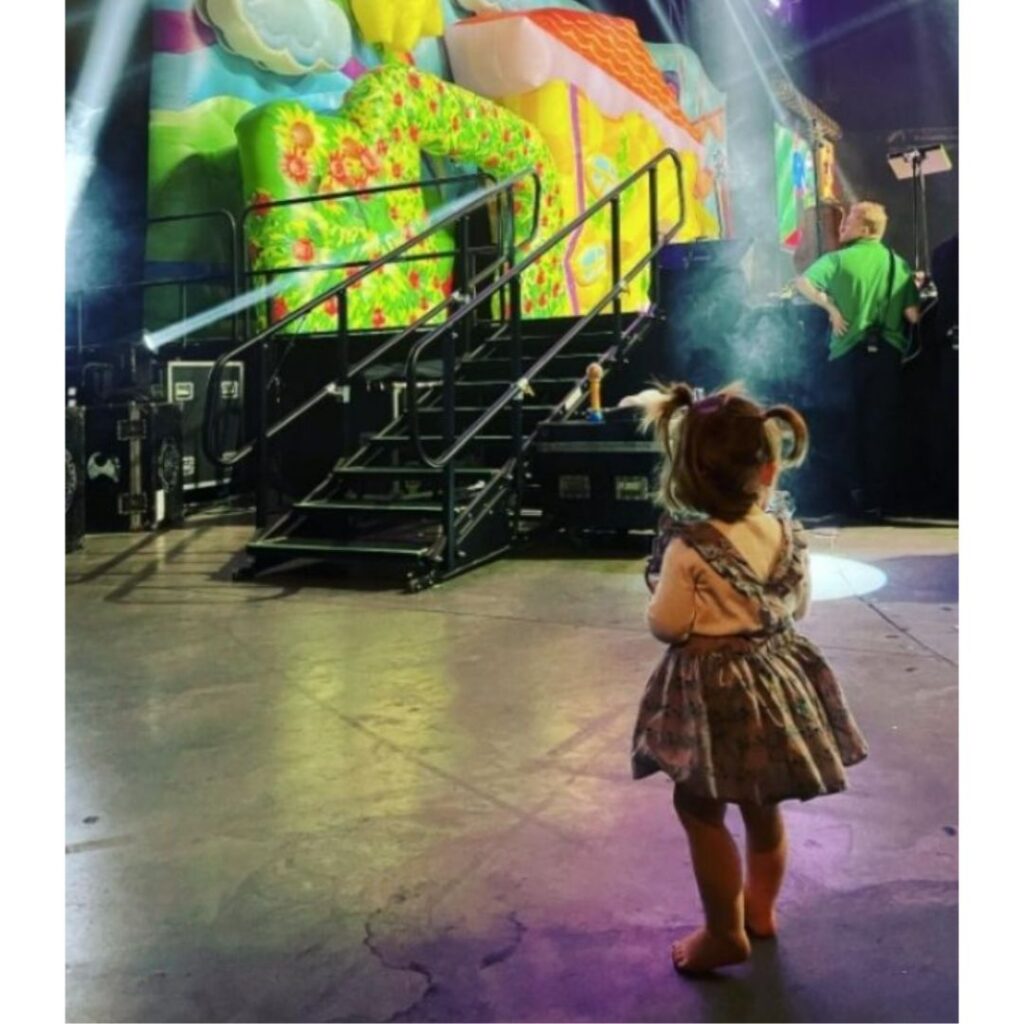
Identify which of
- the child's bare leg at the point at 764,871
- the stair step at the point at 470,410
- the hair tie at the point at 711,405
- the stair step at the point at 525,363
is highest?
the stair step at the point at 525,363

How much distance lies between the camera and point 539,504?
17.8 feet

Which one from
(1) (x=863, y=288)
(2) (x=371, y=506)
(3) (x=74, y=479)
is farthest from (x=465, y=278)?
(3) (x=74, y=479)

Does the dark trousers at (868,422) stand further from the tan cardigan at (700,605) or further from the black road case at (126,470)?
the tan cardigan at (700,605)

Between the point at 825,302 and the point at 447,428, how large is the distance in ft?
8.09

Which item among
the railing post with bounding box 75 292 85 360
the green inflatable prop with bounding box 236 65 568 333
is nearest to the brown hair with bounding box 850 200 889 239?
the green inflatable prop with bounding box 236 65 568 333

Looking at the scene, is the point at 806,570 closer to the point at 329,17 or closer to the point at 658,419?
the point at 658,419

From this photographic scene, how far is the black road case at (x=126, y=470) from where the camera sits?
20.7 ft

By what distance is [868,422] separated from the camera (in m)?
6.19

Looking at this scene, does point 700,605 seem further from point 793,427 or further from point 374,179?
point 374,179

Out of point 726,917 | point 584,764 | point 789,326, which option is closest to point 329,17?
point 789,326

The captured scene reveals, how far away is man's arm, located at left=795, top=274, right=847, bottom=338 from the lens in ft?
19.6

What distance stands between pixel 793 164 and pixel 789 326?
7264mm

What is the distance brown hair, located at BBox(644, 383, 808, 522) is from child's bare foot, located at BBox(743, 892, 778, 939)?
0.53 m

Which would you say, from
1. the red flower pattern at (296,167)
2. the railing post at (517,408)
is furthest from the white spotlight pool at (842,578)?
the red flower pattern at (296,167)
